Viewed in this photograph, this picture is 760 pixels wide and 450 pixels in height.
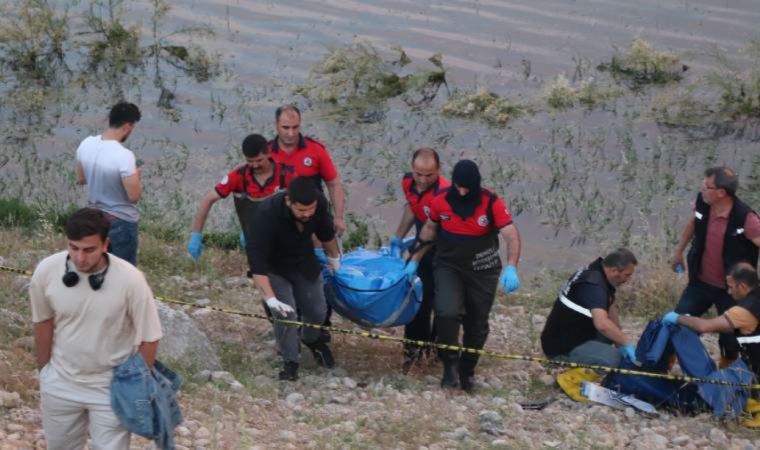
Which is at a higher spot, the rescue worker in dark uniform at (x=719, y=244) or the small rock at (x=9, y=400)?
the rescue worker in dark uniform at (x=719, y=244)

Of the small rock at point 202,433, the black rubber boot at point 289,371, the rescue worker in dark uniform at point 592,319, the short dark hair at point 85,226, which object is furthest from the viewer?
the rescue worker in dark uniform at point 592,319

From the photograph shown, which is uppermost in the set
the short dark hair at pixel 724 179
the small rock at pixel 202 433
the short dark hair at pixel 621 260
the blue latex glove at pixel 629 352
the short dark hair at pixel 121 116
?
the short dark hair at pixel 121 116

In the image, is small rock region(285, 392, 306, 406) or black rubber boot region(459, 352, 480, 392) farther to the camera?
black rubber boot region(459, 352, 480, 392)

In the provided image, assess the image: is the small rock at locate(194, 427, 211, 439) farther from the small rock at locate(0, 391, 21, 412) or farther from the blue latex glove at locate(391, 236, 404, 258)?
the blue latex glove at locate(391, 236, 404, 258)

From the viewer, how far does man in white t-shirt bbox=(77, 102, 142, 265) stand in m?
7.74

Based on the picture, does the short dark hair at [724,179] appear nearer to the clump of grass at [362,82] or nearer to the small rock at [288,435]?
the small rock at [288,435]

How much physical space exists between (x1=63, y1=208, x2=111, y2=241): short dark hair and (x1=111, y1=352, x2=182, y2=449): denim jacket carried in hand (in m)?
0.54

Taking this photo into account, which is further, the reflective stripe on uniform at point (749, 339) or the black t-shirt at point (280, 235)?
the reflective stripe on uniform at point (749, 339)

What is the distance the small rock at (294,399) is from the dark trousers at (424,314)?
1.23 m

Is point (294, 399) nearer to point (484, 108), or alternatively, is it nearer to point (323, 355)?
point (323, 355)

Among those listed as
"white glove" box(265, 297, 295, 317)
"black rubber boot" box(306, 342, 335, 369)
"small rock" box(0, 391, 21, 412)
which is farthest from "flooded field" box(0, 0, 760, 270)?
"small rock" box(0, 391, 21, 412)

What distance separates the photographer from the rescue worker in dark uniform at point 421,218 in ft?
27.5

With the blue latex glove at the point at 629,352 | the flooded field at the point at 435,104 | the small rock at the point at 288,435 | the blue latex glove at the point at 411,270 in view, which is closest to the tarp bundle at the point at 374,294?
the blue latex glove at the point at 411,270

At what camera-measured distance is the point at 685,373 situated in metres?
8.02
